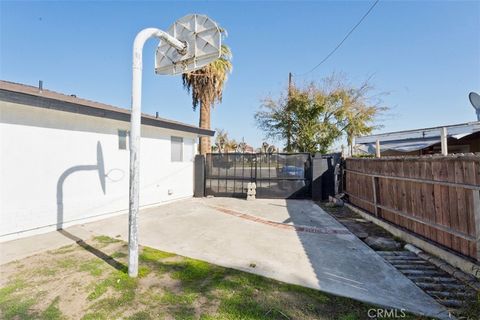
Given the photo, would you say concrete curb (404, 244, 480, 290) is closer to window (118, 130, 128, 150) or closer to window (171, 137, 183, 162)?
window (118, 130, 128, 150)

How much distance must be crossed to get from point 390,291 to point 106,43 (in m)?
11.1

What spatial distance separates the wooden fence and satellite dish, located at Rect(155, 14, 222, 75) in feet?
13.4

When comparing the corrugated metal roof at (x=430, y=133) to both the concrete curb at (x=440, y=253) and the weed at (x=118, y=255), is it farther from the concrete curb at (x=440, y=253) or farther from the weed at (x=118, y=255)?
the weed at (x=118, y=255)

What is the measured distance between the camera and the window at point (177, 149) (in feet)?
31.5

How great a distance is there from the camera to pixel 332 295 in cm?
291

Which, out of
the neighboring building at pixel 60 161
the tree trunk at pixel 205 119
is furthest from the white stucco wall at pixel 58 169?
the tree trunk at pixel 205 119

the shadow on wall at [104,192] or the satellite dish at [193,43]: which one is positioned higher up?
the satellite dish at [193,43]

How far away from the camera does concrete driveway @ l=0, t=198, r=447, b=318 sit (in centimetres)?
310

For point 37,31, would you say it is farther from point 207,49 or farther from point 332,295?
point 332,295

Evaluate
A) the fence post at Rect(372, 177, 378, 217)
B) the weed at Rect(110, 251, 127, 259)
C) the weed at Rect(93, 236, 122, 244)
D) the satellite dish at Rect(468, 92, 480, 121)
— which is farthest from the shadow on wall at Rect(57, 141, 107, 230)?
the satellite dish at Rect(468, 92, 480, 121)

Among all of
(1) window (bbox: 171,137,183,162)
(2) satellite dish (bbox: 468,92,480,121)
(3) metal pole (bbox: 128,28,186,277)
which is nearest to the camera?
(3) metal pole (bbox: 128,28,186,277)

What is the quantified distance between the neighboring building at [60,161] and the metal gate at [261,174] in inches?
119

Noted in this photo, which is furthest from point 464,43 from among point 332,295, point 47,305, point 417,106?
point 47,305

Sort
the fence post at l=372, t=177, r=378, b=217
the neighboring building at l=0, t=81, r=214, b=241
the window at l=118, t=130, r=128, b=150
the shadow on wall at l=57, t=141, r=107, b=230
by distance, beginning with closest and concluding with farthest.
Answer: the neighboring building at l=0, t=81, r=214, b=241 → the shadow on wall at l=57, t=141, r=107, b=230 → the fence post at l=372, t=177, r=378, b=217 → the window at l=118, t=130, r=128, b=150
